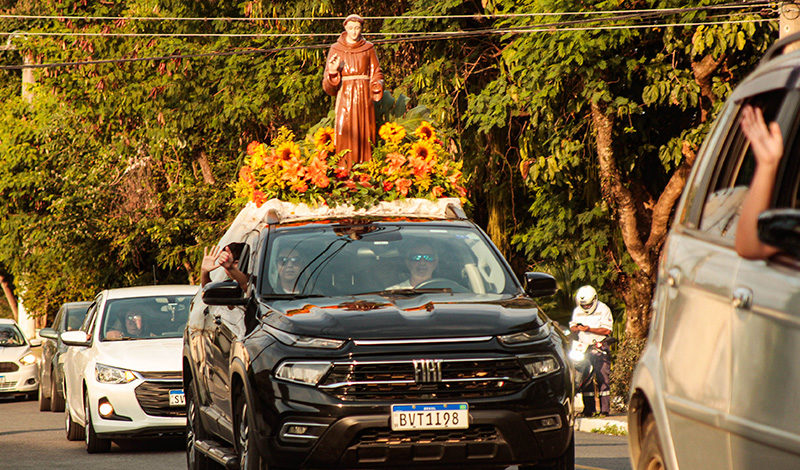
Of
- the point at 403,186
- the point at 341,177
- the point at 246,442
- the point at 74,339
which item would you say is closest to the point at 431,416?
the point at 246,442

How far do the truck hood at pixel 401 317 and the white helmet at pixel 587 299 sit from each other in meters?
8.78

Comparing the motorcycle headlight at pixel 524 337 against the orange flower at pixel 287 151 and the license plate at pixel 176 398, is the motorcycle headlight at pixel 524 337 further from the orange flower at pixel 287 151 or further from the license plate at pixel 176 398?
the license plate at pixel 176 398

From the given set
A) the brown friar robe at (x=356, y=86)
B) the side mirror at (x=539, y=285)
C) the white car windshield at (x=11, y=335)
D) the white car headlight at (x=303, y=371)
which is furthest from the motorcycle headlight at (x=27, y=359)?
the white car headlight at (x=303, y=371)

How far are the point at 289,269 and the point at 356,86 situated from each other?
7.68 meters

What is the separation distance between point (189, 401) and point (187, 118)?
2069 centimetres

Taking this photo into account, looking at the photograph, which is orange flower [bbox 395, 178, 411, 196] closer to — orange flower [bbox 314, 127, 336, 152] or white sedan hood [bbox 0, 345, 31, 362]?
orange flower [bbox 314, 127, 336, 152]

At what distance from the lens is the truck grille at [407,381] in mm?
7172

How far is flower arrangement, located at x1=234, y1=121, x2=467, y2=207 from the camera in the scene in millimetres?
11773

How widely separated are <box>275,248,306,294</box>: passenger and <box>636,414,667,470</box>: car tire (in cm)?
368

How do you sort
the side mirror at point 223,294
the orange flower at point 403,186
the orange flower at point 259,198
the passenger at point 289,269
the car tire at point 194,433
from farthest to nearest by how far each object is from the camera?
the orange flower at point 403,186, the orange flower at point 259,198, the car tire at point 194,433, the passenger at point 289,269, the side mirror at point 223,294

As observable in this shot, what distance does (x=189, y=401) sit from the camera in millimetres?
10750

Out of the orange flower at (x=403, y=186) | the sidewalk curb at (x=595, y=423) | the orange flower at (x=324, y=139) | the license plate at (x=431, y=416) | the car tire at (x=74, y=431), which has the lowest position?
the sidewalk curb at (x=595, y=423)

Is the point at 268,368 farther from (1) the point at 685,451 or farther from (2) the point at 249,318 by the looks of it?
(1) the point at 685,451

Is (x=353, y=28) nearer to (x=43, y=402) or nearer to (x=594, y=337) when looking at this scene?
(x=594, y=337)
